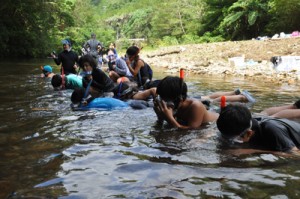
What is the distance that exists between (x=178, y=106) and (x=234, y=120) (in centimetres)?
117

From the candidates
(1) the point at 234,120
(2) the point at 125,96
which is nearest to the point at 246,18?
(2) the point at 125,96

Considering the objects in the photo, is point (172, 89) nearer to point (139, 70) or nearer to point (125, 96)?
point (125, 96)

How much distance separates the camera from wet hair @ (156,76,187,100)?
445 centimetres

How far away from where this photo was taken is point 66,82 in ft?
29.7

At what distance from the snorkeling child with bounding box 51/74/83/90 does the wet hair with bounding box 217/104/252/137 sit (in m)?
5.75

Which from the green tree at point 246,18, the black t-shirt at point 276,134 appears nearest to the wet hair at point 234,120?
the black t-shirt at point 276,134

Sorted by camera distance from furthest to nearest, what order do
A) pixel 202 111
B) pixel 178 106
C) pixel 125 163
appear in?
pixel 202 111, pixel 178 106, pixel 125 163

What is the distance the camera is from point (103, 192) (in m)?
2.89

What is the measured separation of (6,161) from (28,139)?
2.92ft

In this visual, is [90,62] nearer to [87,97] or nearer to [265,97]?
[87,97]

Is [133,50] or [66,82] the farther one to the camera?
[66,82]

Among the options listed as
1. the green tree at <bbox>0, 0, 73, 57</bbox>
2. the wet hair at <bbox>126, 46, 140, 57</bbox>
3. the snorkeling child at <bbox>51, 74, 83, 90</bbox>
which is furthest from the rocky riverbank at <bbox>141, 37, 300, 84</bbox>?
the green tree at <bbox>0, 0, 73, 57</bbox>

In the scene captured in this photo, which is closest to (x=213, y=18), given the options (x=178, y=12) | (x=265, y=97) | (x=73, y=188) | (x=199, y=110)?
(x=178, y=12)

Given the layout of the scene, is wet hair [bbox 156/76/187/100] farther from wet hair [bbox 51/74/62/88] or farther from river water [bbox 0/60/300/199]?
wet hair [bbox 51/74/62/88]
